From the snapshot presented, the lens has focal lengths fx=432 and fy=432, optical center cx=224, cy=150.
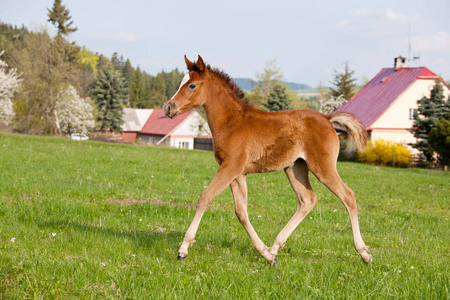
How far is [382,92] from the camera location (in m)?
45.8

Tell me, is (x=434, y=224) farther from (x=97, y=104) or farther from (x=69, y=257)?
(x=97, y=104)

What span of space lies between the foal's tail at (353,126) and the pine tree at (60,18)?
75.3 m

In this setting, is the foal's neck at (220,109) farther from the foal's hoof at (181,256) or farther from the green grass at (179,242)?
the green grass at (179,242)

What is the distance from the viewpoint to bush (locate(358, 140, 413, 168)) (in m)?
32.9

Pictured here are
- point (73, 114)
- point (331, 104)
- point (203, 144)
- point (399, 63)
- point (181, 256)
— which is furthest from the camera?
point (73, 114)

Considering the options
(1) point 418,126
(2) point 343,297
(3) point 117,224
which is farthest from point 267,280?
(1) point 418,126

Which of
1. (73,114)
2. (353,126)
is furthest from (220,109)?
(73,114)

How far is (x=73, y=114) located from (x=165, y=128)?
16.3m

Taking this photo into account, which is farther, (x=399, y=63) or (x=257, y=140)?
(x=399, y=63)

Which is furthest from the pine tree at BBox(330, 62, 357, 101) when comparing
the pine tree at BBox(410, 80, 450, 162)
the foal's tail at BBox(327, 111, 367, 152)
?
the foal's tail at BBox(327, 111, 367, 152)

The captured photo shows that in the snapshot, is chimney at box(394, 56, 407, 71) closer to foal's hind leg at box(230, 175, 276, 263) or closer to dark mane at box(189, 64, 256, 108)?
dark mane at box(189, 64, 256, 108)

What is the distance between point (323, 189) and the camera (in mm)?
13750

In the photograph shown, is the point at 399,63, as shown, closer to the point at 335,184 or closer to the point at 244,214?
the point at 335,184

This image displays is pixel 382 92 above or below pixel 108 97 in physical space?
above
